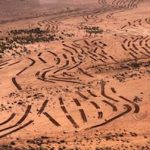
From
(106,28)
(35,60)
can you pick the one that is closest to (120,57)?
(35,60)

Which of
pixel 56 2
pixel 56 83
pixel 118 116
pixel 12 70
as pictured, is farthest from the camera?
pixel 56 2

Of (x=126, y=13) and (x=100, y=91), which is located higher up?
(x=126, y=13)

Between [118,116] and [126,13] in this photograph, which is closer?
[118,116]

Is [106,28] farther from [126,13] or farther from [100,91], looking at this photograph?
[100,91]

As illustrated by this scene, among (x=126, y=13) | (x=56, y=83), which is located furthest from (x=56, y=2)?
(x=56, y=83)

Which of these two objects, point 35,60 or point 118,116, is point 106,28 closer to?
point 35,60

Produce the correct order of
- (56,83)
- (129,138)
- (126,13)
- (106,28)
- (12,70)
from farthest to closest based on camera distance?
(126,13) → (106,28) → (12,70) → (56,83) → (129,138)
